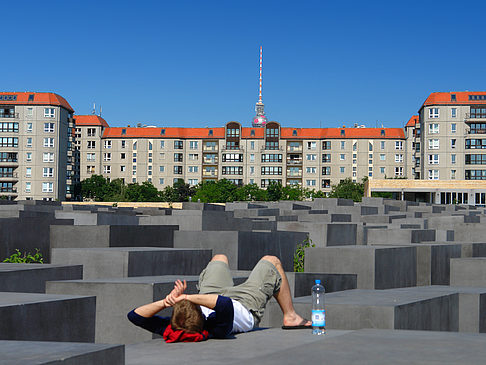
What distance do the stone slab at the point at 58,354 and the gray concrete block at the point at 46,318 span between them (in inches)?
61.7

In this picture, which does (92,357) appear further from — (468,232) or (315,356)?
(468,232)

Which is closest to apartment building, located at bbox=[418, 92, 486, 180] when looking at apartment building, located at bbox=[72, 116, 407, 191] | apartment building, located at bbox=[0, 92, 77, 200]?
apartment building, located at bbox=[72, 116, 407, 191]

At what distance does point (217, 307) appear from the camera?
684 cm

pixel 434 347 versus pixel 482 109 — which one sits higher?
pixel 482 109

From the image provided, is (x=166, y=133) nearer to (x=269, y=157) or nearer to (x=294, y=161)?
(x=269, y=157)

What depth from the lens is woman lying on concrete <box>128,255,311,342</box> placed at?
661cm

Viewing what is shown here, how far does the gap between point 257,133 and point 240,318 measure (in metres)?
117

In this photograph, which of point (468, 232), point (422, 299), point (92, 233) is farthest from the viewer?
point (468, 232)

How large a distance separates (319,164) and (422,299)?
115m

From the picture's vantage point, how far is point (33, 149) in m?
106

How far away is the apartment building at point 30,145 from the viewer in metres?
105

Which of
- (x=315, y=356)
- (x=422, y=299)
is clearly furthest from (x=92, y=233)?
(x=315, y=356)

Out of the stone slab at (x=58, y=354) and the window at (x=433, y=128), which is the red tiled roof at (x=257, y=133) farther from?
the stone slab at (x=58, y=354)

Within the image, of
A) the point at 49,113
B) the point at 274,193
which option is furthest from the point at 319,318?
the point at 49,113
